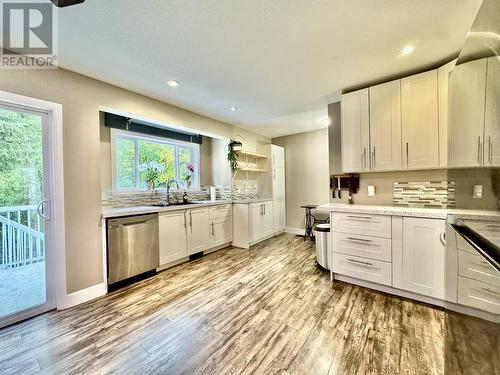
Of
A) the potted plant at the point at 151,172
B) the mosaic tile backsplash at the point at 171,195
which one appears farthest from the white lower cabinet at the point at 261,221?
the potted plant at the point at 151,172

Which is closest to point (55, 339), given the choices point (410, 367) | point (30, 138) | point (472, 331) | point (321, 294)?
point (30, 138)

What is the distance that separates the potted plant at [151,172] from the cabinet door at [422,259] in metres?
3.56

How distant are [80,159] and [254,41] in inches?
85.4

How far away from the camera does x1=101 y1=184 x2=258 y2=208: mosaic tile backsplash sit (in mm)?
3056

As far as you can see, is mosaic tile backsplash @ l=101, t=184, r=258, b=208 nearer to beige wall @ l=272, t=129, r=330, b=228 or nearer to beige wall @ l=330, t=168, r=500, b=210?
beige wall @ l=272, t=129, r=330, b=228

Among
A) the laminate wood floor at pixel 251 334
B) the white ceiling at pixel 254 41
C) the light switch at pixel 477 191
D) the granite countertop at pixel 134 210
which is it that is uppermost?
the white ceiling at pixel 254 41

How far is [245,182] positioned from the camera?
4938 millimetres

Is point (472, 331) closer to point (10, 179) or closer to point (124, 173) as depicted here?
point (10, 179)

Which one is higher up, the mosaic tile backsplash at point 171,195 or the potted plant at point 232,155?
the potted plant at point 232,155

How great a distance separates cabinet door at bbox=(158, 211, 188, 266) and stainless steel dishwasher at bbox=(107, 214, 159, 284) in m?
0.10

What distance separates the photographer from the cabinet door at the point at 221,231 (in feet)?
12.6

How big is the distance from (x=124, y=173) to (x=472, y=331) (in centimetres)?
388

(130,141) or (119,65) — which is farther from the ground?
(119,65)

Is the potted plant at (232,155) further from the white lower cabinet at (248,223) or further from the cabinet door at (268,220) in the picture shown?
the cabinet door at (268,220)
